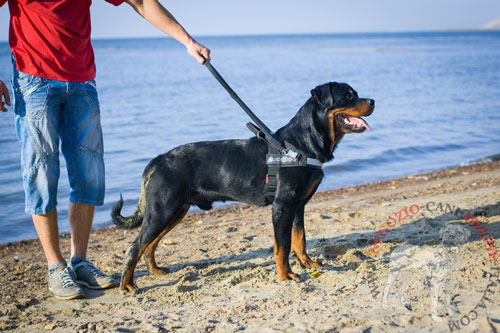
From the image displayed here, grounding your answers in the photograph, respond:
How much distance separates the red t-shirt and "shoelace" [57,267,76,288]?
58.3 inches

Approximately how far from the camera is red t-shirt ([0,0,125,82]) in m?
3.38

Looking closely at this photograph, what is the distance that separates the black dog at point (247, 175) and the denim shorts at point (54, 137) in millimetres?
455

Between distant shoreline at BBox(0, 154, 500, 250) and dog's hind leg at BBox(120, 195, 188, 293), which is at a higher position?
dog's hind leg at BBox(120, 195, 188, 293)

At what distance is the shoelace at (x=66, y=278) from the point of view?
3600mm

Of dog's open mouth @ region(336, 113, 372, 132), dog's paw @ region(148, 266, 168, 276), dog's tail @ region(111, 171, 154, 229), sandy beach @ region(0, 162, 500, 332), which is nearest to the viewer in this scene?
sandy beach @ region(0, 162, 500, 332)

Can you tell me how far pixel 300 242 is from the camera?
4.07 meters

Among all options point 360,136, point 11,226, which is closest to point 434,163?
point 360,136

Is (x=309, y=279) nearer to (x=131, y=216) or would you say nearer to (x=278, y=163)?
(x=278, y=163)

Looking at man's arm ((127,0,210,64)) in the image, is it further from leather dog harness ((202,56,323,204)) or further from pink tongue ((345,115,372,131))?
pink tongue ((345,115,372,131))

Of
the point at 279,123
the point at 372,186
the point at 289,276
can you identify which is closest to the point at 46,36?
the point at 289,276

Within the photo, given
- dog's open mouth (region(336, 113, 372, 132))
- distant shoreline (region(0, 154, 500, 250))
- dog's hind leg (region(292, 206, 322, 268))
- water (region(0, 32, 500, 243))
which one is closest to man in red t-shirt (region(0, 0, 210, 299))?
dog's open mouth (region(336, 113, 372, 132))

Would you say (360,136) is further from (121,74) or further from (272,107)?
(121,74)

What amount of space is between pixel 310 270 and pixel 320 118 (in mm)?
1262

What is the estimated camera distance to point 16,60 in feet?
11.4
